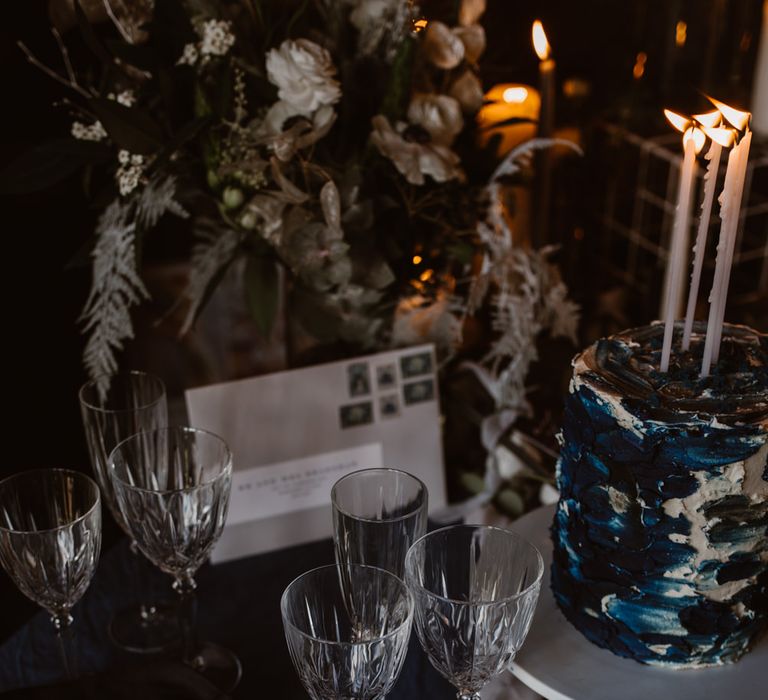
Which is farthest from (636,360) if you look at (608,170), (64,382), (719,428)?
(608,170)

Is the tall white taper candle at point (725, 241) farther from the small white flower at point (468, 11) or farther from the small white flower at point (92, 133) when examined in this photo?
the small white flower at point (92, 133)

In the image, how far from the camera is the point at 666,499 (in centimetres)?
73

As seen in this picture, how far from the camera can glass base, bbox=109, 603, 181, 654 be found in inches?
37.0

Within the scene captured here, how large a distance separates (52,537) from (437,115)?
22.1 inches

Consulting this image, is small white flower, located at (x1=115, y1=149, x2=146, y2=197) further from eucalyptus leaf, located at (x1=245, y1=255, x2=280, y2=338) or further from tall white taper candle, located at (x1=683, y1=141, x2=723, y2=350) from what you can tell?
tall white taper candle, located at (x1=683, y1=141, x2=723, y2=350)

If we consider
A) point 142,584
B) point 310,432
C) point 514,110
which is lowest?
point 142,584

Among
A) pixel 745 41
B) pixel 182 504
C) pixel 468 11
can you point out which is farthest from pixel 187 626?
pixel 745 41

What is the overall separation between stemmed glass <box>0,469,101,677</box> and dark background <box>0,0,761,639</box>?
279 mm

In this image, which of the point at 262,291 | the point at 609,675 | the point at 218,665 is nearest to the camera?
the point at 609,675

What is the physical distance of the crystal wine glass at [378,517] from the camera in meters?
0.79

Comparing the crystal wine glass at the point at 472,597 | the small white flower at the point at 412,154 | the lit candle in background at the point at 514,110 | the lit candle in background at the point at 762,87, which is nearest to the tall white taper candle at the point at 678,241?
the crystal wine glass at the point at 472,597

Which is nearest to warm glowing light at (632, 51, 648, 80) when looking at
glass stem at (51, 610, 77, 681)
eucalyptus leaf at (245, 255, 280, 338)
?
eucalyptus leaf at (245, 255, 280, 338)

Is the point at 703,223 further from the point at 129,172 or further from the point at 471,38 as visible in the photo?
the point at 129,172

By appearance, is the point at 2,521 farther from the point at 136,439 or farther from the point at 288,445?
the point at 288,445
